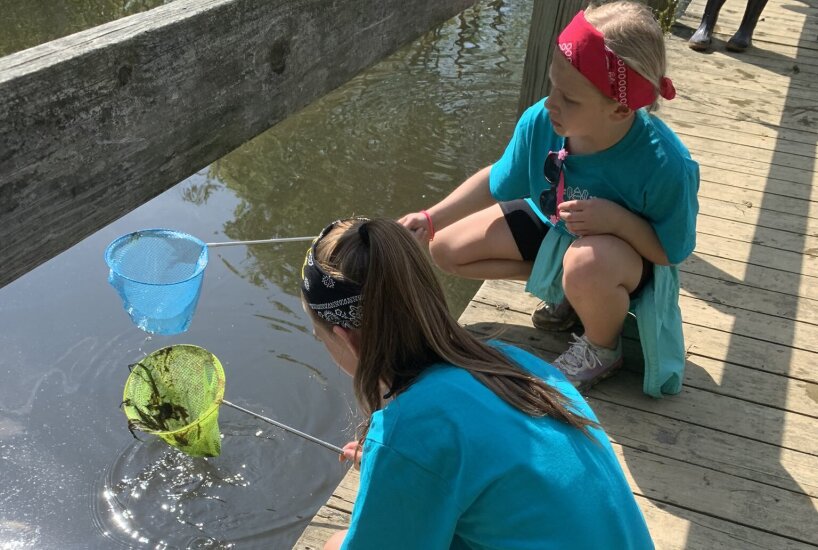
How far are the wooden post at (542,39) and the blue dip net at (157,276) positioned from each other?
1649 mm

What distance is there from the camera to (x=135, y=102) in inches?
66.2

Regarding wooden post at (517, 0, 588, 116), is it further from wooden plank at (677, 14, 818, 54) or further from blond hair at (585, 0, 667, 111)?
wooden plank at (677, 14, 818, 54)

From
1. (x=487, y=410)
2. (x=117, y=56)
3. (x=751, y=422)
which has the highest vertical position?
(x=117, y=56)

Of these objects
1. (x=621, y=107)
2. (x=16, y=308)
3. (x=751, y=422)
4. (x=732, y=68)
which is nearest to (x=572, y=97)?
(x=621, y=107)

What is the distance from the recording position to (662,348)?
104 inches

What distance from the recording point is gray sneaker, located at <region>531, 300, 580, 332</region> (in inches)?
117

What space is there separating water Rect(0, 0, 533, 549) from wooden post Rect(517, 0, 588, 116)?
112cm

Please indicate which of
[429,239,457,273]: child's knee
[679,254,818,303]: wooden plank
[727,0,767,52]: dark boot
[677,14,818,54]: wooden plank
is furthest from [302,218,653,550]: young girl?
[677,14,818,54]: wooden plank

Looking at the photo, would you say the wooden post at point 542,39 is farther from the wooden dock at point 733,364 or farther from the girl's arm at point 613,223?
the girl's arm at point 613,223

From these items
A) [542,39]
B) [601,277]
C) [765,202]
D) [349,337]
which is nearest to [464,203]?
[601,277]

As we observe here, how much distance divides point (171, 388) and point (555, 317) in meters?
1.31

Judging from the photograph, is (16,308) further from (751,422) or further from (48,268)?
(751,422)

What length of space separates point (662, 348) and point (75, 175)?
1766mm

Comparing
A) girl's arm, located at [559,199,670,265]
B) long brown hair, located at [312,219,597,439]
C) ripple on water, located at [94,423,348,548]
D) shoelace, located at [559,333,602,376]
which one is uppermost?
long brown hair, located at [312,219,597,439]
